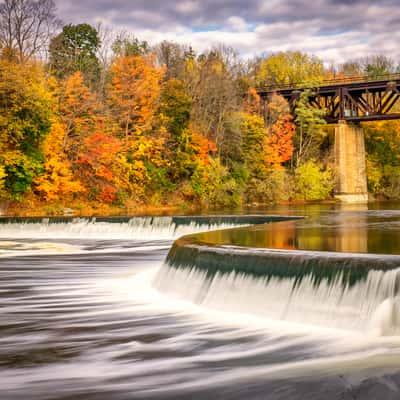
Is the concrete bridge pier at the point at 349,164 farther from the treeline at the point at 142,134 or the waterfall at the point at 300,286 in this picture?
the waterfall at the point at 300,286

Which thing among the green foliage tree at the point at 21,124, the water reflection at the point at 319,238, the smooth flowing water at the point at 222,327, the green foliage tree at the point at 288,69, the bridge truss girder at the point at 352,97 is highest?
the green foliage tree at the point at 288,69

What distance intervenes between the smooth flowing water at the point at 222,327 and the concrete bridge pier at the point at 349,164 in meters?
52.0

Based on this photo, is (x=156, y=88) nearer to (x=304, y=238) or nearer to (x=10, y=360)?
(x=304, y=238)

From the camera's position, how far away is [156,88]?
53.3 meters

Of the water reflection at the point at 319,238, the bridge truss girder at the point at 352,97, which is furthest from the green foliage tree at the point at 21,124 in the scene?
the bridge truss girder at the point at 352,97

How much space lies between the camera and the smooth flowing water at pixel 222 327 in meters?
8.22

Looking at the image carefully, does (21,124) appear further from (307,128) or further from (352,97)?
(352,97)

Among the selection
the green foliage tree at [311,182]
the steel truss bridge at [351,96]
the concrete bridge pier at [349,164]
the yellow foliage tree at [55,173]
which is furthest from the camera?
the concrete bridge pier at [349,164]

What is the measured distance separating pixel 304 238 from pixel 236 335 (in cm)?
559

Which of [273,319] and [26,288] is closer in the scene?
[273,319]

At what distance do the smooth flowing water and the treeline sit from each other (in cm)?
2642

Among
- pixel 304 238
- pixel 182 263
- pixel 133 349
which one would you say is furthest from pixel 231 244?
pixel 133 349

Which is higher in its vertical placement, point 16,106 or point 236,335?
point 16,106

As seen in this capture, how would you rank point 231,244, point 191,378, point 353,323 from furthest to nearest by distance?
point 231,244
point 353,323
point 191,378
